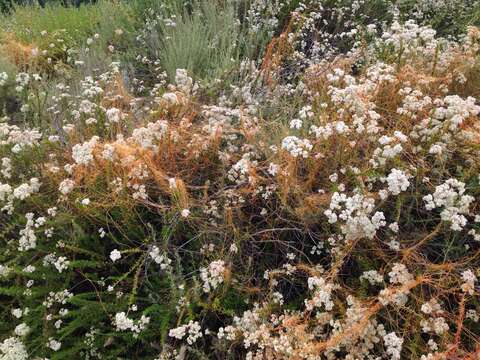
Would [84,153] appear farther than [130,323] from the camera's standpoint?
Yes

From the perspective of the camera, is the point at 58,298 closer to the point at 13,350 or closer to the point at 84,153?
the point at 13,350

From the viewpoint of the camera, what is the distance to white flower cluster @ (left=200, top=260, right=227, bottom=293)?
2.10m

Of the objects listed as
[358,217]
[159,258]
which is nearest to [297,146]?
[358,217]

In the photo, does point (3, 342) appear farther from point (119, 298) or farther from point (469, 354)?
point (469, 354)

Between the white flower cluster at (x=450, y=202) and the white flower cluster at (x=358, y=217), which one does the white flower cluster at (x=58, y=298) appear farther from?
the white flower cluster at (x=450, y=202)

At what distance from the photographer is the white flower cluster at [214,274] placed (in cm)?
210

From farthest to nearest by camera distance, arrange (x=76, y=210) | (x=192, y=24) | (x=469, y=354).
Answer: (x=192, y=24) → (x=76, y=210) → (x=469, y=354)

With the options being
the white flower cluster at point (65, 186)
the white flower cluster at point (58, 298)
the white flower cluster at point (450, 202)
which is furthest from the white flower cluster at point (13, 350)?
the white flower cluster at point (450, 202)

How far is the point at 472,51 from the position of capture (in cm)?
310

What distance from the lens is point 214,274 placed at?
210cm

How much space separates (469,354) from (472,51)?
205 centimetres

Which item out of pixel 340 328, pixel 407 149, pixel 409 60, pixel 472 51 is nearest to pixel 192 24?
pixel 409 60

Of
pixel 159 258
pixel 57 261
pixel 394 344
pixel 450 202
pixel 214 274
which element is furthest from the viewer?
pixel 57 261


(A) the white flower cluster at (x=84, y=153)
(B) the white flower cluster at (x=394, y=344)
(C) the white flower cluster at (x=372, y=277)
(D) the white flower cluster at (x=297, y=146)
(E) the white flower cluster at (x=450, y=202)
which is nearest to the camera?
(B) the white flower cluster at (x=394, y=344)
